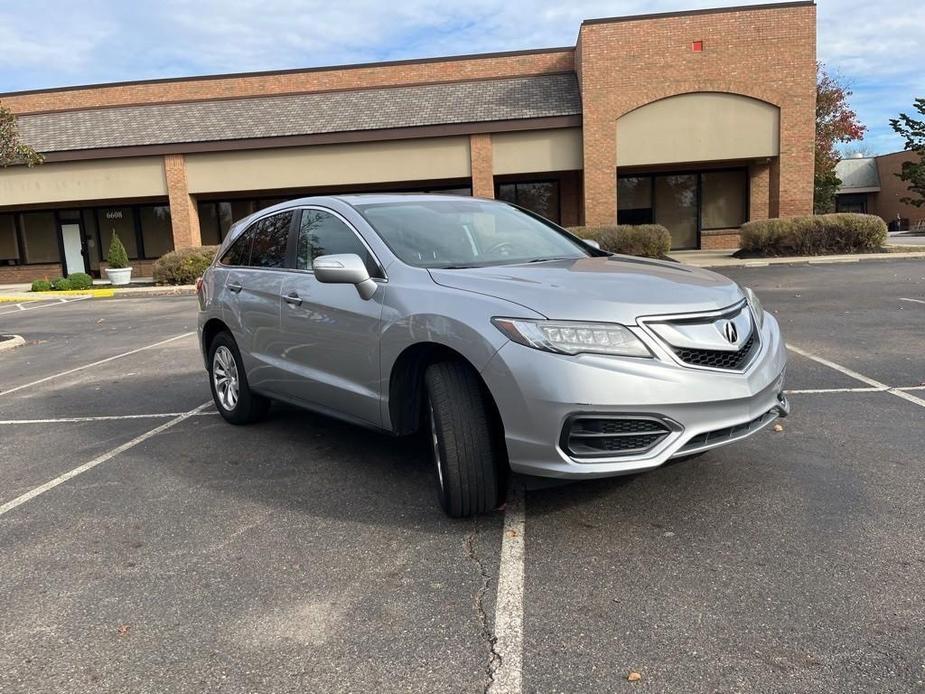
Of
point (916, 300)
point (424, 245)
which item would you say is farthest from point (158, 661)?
point (916, 300)

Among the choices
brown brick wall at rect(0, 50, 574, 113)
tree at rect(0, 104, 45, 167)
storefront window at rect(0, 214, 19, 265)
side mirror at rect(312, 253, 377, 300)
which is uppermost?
brown brick wall at rect(0, 50, 574, 113)

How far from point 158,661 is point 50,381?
691cm

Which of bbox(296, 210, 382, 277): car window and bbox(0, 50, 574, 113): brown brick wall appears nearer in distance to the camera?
bbox(296, 210, 382, 277): car window

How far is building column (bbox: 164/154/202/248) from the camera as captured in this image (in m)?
24.7

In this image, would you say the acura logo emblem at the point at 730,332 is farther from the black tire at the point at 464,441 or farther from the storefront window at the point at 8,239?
the storefront window at the point at 8,239

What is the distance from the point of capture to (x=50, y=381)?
8531mm

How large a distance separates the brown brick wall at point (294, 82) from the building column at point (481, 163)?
12.5ft

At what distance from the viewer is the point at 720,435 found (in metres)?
3.41

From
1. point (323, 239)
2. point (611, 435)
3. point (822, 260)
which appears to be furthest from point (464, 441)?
point (822, 260)

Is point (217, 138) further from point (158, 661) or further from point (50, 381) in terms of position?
point (158, 661)

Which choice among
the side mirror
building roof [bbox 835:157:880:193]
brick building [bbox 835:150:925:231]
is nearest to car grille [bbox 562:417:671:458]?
the side mirror

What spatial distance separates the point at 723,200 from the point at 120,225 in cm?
2219

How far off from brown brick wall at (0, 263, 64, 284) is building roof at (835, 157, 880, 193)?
47.2 m

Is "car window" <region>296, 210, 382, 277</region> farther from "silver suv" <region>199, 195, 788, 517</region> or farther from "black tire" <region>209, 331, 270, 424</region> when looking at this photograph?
"black tire" <region>209, 331, 270, 424</region>
